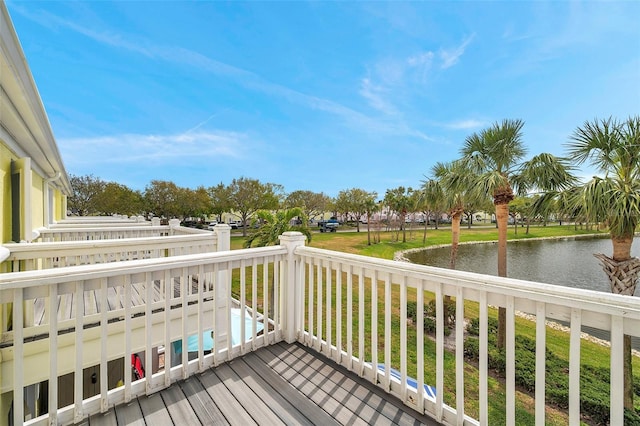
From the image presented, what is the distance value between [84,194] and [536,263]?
40.4 metres

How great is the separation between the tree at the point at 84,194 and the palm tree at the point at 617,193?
3500 cm

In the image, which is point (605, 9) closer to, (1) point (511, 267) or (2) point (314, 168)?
(1) point (511, 267)

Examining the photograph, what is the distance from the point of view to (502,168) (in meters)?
8.12

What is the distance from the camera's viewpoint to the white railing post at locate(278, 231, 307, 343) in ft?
8.98

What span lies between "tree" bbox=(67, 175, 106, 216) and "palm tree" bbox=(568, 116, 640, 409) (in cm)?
3500

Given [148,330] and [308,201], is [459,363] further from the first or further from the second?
[308,201]

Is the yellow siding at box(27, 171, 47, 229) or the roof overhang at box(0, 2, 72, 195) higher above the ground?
the roof overhang at box(0, 2, 72, 195)

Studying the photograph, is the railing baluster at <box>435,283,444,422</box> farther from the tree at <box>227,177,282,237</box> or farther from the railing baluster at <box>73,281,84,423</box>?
the tree at <box>227,177,282,237</box>

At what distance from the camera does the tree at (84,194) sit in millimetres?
26672

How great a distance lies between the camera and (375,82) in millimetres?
A: 12367

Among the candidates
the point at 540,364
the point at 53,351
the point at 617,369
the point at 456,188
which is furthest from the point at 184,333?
the point at 456,188

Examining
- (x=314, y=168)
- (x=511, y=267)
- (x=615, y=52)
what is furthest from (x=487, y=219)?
(x=615, y=52)

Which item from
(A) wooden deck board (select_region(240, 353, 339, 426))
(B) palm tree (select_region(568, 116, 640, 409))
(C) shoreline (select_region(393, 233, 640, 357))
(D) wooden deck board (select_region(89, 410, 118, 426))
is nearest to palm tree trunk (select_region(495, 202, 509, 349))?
(C) shoreline (select_region(393, 233, 640, 357))

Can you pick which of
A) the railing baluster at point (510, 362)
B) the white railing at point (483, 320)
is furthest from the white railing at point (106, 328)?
the railing baluster at point (510, 362)
